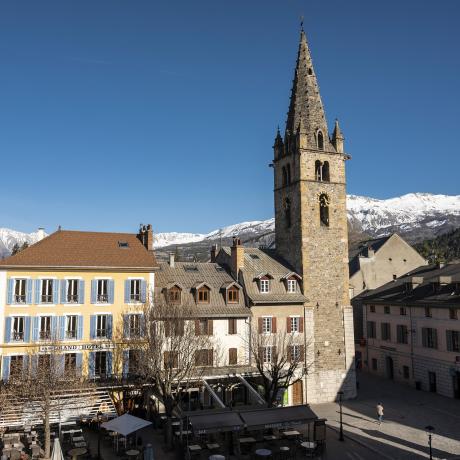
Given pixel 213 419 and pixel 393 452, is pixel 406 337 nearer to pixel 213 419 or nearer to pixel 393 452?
pixel 393 452

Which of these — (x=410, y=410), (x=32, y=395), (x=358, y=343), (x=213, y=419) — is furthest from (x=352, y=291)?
(x=32, y=395)

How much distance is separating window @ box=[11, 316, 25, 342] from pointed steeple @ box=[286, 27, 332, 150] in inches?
1147

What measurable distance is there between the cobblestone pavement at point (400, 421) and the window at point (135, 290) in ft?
56.6

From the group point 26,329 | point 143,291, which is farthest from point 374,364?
point 26,329

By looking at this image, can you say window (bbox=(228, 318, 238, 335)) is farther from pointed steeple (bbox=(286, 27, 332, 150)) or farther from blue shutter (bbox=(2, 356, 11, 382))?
pointed steeple (bbox=(286, 27, 332, 150))

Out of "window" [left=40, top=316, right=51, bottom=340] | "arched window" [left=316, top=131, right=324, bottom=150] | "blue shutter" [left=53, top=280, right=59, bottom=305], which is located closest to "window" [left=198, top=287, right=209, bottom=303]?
"blue shutter" [left=53, top=280, right=59, bottom=305]

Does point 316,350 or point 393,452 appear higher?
point 316,350

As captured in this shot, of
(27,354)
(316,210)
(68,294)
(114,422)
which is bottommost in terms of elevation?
(114,422)

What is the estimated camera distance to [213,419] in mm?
27125

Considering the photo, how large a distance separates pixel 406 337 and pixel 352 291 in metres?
12.5

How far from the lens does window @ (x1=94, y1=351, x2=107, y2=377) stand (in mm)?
35125

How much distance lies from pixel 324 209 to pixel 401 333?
16770 mm

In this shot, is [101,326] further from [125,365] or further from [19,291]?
[19,291]

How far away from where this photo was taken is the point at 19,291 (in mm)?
34156
